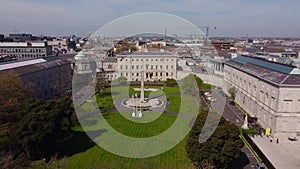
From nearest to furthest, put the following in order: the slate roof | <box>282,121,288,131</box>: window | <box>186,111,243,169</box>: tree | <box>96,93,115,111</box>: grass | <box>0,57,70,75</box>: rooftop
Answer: <box>186,111,243,169</box>: tree → <box>282,121,288,131</box>: window → the slate roof → <box>0,57,70,75</box>: rooftop → <box>96,93,115,111</box>: grass

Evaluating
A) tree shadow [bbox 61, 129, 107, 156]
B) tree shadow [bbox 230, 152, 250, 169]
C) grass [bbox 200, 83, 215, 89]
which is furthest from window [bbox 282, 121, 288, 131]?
grass [bbox 200, 83, 215, 89]

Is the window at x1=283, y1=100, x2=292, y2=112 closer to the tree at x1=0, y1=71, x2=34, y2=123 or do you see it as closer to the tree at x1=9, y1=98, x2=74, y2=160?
the tree at x1=9, y1=98, x2=74, y2=160

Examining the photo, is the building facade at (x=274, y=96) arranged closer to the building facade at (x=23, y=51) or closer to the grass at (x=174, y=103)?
the grass at (x=174, y=103)

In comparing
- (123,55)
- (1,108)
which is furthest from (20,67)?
(123,55)

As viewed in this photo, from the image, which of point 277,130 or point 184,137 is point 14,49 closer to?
point 184,137

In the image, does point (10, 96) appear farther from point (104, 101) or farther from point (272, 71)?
point (272, 71)

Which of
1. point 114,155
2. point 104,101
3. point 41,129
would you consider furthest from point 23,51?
point 114,155

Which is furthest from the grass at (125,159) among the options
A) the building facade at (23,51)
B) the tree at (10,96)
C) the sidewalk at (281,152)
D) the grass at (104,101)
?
the building facade at (23,51)
